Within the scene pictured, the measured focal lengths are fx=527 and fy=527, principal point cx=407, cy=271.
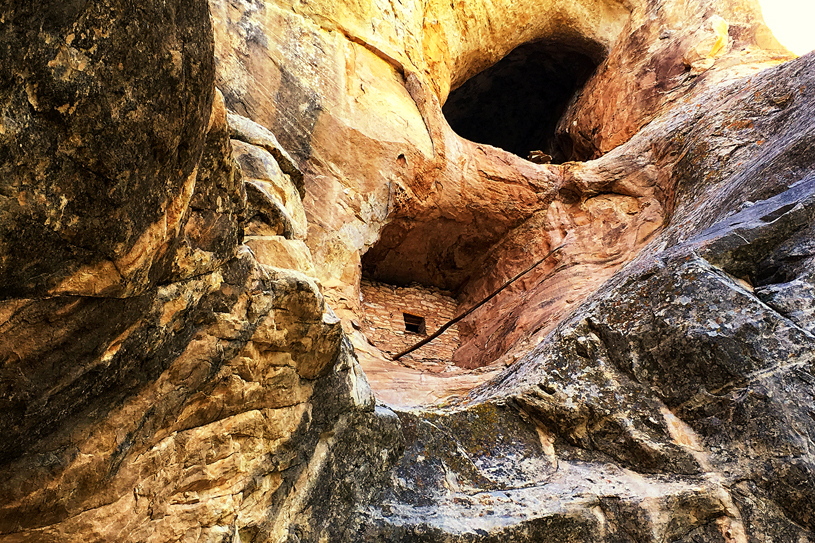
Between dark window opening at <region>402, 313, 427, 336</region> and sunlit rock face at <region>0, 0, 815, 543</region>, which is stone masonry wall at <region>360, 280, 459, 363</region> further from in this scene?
sunlit rock face at <region>0, 0, 815, 543</region>

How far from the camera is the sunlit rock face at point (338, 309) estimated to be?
159cm

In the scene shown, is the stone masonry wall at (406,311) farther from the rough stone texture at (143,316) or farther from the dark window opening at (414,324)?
the rough stone texture at (143,316)

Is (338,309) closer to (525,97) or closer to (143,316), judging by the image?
(143,316)

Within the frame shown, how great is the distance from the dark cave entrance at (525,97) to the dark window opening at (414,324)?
16.7 feet

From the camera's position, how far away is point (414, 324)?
28.6 feet

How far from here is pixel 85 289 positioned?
1.65 meters

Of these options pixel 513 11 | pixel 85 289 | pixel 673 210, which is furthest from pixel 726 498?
pixel 513 11

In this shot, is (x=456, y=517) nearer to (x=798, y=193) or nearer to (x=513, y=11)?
(x=798, y=193)

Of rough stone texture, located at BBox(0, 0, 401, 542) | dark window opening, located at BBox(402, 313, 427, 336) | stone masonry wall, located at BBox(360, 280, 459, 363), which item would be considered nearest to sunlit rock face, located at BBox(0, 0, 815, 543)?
rough stone texture, located at BBox(0, 0, 401, 542)

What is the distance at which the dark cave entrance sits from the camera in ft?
38.8

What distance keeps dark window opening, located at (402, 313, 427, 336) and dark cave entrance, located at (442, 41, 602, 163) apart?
16.7ft

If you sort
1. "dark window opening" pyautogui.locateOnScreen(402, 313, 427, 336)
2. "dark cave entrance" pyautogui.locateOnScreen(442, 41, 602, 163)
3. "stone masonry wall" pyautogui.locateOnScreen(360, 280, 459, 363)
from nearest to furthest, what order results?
"stone masonry wall" pyautogui.locateOnScreen(360, 280, 459, 363) → "dark window opening" pyautogui.locateOnScreen(402, 313, 427, 336) → "dark cave entrance" pyautogui.locateOnScreen(442, 41, 602, 163)

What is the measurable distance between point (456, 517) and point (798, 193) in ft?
11.5

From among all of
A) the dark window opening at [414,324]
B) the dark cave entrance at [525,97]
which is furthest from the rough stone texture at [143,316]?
the dark cave entrance at [525,97]
